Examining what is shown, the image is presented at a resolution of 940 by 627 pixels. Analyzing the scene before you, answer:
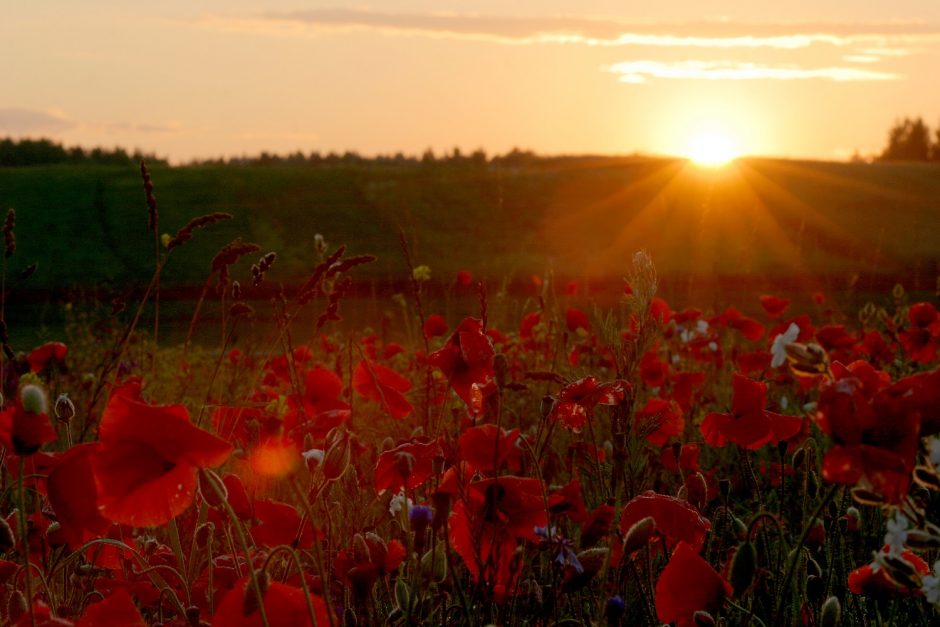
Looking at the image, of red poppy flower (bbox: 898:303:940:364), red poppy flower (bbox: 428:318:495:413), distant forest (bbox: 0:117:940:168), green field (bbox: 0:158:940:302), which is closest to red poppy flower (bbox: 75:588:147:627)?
red poppy flower (bbox: 428:318:495:413)

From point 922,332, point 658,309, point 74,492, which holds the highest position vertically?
point 658,309

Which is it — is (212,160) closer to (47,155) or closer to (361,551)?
(47,155)

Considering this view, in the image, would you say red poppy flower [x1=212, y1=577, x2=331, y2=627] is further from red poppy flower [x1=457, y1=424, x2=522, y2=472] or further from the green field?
the green field

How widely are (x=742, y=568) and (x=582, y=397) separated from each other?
0.49 metres

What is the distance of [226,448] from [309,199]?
25431 mm

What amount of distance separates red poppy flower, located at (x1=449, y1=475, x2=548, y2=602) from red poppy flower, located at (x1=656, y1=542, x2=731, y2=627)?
0.68ft

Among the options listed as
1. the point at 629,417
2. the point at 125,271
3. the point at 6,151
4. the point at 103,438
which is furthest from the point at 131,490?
the point at 6,151

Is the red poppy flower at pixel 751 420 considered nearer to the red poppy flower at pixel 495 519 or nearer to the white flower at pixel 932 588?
the red poppy flower at pixel 495 519

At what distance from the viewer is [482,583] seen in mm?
1501

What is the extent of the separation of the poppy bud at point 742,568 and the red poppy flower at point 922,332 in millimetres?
2677

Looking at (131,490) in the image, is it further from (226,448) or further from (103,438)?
(226,448)

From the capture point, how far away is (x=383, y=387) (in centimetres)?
209

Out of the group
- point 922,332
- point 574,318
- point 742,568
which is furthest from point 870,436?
point 574,318

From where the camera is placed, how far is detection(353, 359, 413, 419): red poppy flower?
2019 mm
